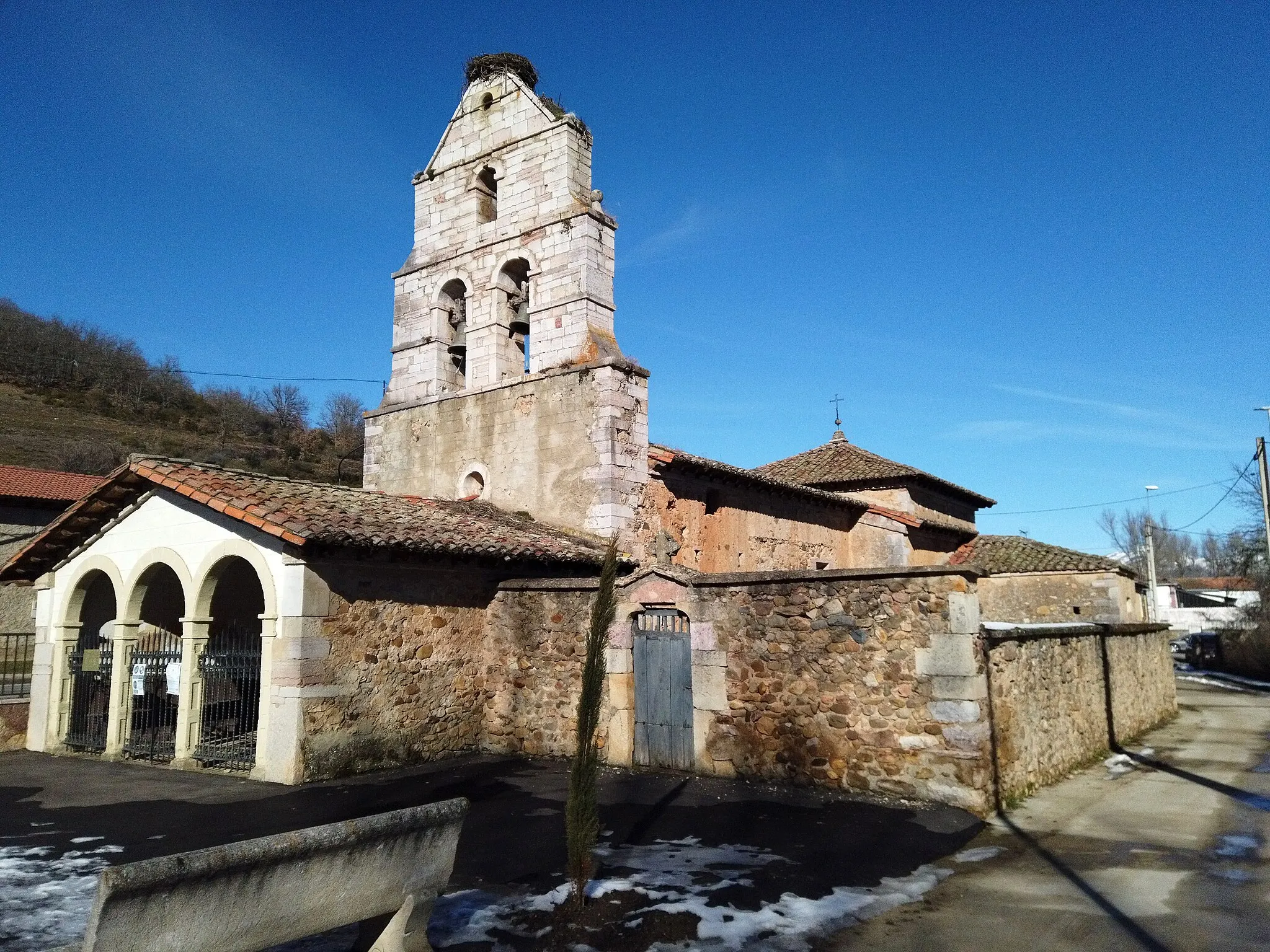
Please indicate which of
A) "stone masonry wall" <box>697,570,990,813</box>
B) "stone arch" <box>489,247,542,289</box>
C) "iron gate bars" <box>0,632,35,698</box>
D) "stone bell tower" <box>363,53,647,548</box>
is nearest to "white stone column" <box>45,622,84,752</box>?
"iron gate bars" <box>0,632,35,698</box>

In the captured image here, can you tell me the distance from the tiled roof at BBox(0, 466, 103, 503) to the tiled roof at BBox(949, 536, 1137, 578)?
2484cm

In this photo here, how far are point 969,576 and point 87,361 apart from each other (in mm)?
58889

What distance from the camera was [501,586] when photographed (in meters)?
12.2

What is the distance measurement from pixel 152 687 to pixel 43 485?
63.1 ft

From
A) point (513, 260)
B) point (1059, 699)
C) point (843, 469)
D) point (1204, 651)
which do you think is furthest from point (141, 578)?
point (1204, 651)

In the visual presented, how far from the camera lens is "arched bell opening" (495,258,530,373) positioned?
15.8 m

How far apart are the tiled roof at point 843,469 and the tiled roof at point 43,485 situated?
804 inches

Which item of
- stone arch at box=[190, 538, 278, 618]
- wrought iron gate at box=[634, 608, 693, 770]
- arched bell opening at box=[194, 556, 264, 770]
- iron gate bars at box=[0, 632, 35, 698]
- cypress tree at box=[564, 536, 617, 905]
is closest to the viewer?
cypress tree at box=[564, 536, 617, 905]

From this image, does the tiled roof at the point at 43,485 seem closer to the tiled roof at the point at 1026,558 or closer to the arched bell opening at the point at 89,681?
the arched bell opening at the point at 89,681

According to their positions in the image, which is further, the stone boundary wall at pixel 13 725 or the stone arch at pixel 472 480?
the stone arch at pixel 472 480

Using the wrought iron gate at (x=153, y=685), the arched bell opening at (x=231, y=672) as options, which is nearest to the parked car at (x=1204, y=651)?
the arched bell opening at (x=231, y=672)

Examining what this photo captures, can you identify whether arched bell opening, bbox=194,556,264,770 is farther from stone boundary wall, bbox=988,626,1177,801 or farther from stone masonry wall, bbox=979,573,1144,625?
stone masonry wall, bbox=979,573,1144,625

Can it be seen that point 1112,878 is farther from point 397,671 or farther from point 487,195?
point 487,195

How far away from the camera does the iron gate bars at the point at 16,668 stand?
13344mm
